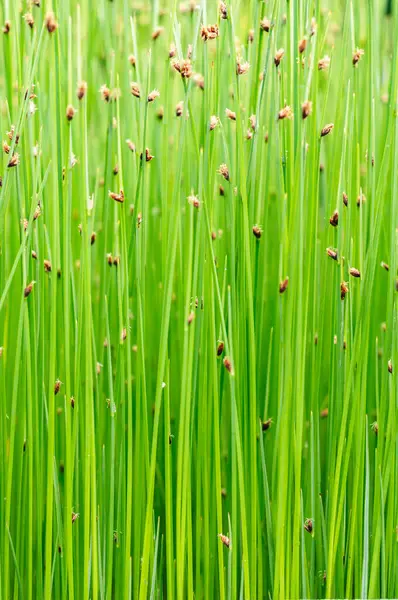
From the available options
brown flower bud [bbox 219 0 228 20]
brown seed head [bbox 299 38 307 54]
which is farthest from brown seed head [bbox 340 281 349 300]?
brown flower bud [bbox 219 0 228 20]

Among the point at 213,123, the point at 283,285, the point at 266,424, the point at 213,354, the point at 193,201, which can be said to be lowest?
the point at 266,424

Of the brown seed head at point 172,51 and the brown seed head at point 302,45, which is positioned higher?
the brown seed head at point 172,51

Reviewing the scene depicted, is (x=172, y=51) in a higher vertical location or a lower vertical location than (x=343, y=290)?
higher

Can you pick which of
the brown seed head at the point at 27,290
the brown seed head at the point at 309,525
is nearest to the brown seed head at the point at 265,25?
the brown seed head at the point at 27,290

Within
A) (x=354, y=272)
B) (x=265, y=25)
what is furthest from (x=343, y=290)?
(x=265, y=25)

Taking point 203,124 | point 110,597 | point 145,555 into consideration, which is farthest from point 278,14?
point 110,597

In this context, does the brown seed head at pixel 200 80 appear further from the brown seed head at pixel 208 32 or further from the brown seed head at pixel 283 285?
the brown seed head at pixel 283 285

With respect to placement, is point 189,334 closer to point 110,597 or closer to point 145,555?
point 145,555

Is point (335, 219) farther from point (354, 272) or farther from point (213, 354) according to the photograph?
point (213, 354)
